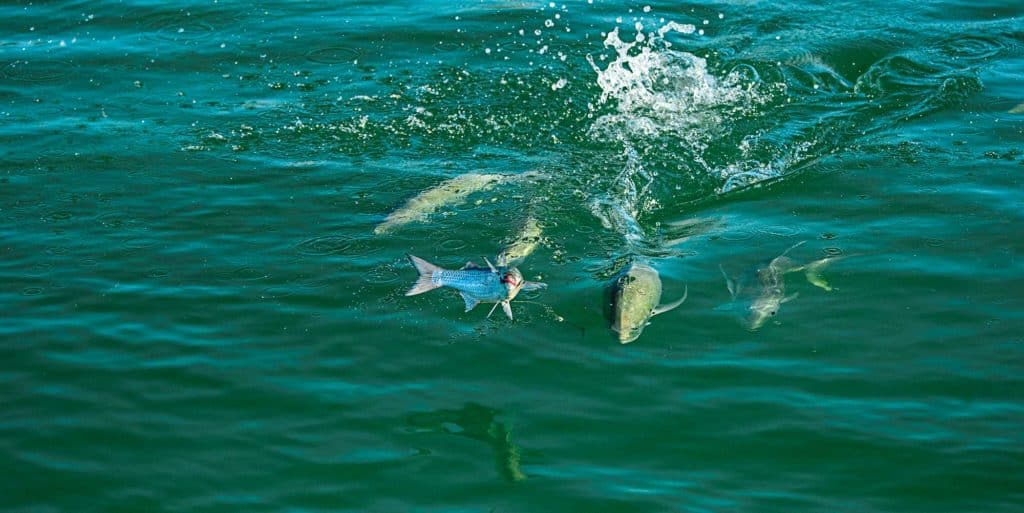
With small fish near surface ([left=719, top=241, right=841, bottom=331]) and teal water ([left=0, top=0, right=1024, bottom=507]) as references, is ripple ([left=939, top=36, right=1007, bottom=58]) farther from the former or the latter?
small fish near surface ([left=719, top=241, right=841, bottom=331])

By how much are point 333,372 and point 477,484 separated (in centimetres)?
152

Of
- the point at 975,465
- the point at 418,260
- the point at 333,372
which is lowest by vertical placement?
the point at 975,465

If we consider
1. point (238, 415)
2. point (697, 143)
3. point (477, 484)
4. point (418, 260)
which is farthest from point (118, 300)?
point (697, 143)

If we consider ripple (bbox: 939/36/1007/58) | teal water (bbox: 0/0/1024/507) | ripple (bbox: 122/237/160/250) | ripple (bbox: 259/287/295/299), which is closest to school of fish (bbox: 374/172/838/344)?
teal water (bbox: 0/0/1024/507)

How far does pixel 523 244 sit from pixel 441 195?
3.42 feet

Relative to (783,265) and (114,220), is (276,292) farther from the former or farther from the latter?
(783,265)

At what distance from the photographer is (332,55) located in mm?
12789

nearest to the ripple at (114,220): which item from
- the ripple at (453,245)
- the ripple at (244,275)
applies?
the ripple at (244,275)

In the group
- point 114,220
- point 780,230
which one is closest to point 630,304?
point 780,230

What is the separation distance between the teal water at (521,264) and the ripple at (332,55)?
0.06m

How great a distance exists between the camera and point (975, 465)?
619 centimetres

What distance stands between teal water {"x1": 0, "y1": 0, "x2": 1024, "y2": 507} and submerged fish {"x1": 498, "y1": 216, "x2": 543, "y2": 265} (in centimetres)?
8

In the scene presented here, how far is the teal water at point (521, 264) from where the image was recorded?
6.27 metres

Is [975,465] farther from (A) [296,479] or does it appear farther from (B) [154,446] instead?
(B) [154,446]
